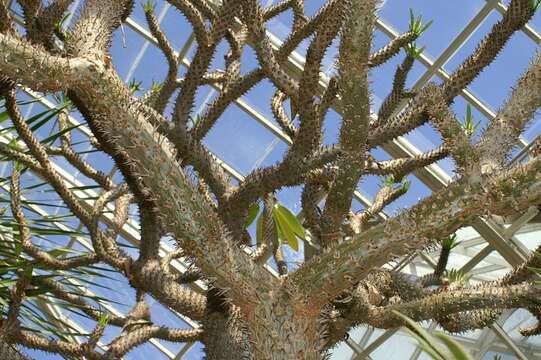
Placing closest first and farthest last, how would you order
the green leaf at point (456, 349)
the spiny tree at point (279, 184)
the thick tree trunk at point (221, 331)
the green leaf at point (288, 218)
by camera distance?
the green leaf at point (456, 349)
the spiny tree at point (279, 184)
the green leaf at point (288, 218)
the thick tree trunk at point (221, 331)

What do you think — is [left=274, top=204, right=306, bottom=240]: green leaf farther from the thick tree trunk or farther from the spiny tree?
the thick tree trunk

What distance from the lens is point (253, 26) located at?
11.8ft

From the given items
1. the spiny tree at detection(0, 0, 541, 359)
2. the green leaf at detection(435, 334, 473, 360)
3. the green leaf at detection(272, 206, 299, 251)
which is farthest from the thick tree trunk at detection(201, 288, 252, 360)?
the green leaf at detection(435, 334, 473, 360)

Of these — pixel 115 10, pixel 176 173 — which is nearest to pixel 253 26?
pixel 115 10

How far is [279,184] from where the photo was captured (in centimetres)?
353

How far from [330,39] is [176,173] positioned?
4.55 feet

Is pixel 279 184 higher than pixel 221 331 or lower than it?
higher

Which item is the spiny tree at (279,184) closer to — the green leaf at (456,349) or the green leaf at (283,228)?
the green leaf at (283,228)

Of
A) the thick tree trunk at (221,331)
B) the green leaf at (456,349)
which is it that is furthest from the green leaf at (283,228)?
the green leaf at (456,349)

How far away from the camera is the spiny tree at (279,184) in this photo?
2.06m

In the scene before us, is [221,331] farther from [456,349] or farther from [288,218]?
[456,349]

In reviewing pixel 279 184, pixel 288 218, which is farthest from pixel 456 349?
pixel 279 184

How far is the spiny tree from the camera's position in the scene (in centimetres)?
206

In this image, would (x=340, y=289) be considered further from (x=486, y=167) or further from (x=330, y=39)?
(x=330, y=39)
